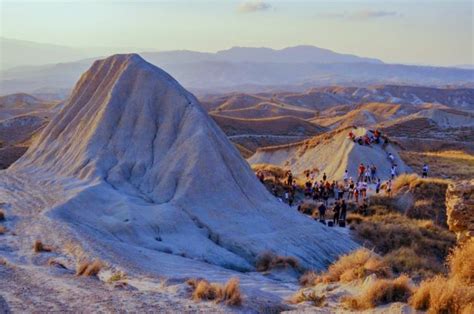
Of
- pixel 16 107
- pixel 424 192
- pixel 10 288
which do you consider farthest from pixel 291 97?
pixel 10 288

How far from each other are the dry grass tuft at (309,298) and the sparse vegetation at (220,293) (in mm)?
1216

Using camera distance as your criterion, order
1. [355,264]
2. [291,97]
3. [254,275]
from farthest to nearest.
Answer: [291,97] < [254,275] < [355,264]

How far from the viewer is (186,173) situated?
23.2 meters

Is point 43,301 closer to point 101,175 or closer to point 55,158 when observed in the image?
point 101,175

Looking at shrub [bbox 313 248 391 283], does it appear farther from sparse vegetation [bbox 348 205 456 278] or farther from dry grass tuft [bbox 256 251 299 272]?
sparse vegetation [bbox 348 205 456 278]

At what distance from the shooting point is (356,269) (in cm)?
1215

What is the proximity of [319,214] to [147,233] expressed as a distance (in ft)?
32.4

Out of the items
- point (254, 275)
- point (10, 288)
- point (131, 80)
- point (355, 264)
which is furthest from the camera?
point (131, 80)

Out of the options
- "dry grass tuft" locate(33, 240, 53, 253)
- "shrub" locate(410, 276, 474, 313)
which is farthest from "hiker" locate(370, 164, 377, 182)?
"shrub" locate(410, 276, 474, 313)

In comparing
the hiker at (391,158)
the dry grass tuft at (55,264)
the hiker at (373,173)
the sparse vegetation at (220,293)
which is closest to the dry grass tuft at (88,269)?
the dry grass tuft at (55,264)

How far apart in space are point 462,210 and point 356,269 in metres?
2.71

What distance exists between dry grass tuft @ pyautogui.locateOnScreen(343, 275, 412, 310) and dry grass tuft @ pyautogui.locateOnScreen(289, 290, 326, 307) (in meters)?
0.74

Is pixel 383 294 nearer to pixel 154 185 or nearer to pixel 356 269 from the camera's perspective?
pixel 356 269

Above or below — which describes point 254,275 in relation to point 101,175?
below
